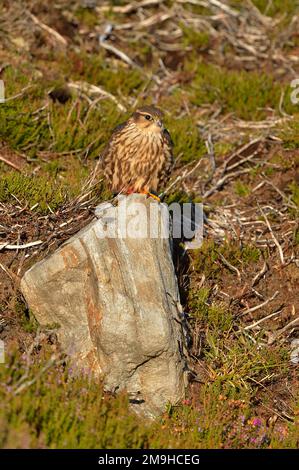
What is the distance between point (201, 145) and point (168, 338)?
337 centimetres

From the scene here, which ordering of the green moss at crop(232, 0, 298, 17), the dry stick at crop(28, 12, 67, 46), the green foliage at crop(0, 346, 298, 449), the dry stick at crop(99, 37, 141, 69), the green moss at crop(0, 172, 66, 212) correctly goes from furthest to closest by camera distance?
1. the green moss at crop(232, 0, 298, 17)
2. the dry stick at crop(99, 37, 141, 69)
3. the dry stick at crop(28, 12, 67, 46)
4. the green moss at crop(0, 172, 66, 212)
5. the green foliage at crop(0, 346, 298, 449)

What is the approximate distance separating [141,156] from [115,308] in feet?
4.66

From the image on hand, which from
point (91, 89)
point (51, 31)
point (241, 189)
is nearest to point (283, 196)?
point (241, 189)

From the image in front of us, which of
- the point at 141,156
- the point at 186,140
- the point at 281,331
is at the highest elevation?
the point at 141,156

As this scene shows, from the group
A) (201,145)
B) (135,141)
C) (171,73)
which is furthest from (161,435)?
(171,73)

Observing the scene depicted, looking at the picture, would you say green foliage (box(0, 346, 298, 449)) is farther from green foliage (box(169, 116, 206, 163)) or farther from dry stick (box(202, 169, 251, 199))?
green foliage (box(169, 116, 206, 163))

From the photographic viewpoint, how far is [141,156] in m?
6.32

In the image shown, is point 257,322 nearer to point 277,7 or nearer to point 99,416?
point 99,416

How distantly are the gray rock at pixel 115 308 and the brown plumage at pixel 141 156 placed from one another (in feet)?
2.72

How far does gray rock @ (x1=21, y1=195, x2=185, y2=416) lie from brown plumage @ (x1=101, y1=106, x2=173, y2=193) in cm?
83

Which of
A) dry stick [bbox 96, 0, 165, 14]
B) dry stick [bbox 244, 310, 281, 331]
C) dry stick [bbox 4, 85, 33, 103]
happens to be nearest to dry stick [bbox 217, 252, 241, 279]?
dry stick [bbox 244, 310, 281, 331]

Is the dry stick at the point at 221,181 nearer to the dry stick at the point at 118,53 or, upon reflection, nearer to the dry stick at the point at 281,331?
the dry stick at the point at 281,331

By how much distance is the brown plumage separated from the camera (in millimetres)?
6324

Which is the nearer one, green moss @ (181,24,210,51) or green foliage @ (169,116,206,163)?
green foliage @ (169,116,206,163)
